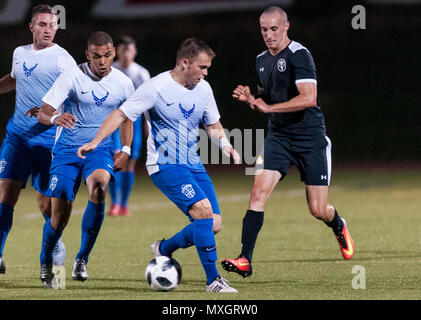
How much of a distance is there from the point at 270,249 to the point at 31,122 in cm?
316

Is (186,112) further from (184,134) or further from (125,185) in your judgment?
(125,185)

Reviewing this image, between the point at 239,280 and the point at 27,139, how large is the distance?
7.40 feet

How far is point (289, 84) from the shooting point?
26.0 ft

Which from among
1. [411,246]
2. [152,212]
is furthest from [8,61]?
[411,246]

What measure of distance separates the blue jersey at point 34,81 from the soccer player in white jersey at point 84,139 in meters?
0.44

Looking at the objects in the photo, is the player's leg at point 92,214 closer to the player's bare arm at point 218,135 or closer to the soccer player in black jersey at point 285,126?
the player's bare arm at point 218,135

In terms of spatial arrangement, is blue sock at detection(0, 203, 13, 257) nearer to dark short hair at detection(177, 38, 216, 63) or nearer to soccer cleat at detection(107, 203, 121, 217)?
dark short hair at detection(177, 38, 216, 63)

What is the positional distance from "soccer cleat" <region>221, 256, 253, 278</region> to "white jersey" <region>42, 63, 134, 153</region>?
1466 mm

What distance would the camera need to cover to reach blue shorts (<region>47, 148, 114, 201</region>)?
7.46 m

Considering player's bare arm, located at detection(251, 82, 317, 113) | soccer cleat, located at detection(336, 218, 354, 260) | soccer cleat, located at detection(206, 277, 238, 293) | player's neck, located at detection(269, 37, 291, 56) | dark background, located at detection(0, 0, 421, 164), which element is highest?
dark background, located at detection(0, 0, 421, 164)

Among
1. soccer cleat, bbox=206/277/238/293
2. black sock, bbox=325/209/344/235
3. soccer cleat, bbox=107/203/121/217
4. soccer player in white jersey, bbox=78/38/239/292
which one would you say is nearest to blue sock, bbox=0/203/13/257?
soccer player in white jersey, bbox=78/38/239/292

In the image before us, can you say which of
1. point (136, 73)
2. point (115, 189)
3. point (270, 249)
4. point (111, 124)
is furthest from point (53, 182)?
point (136, 73)
